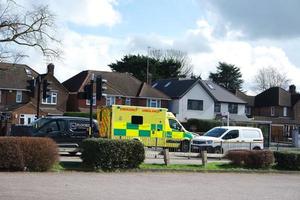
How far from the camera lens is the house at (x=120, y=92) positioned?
71625 millimetres

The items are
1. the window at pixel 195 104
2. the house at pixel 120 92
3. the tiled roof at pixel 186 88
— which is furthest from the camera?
the window at pixel 195 104

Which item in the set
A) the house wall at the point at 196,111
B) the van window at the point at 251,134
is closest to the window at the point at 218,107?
the house wall at the point at 196,111

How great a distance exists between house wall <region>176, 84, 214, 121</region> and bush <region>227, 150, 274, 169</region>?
1936 inches

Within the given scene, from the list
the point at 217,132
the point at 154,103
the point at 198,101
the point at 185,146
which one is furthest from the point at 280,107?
the point at 185,146

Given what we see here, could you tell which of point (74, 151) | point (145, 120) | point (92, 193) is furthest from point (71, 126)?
point (92, 193)

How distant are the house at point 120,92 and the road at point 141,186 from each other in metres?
50.4

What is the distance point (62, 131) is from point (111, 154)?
730 cm

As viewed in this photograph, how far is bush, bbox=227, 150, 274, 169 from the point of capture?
2559cm

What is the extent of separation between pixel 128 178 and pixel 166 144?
49.7 feet

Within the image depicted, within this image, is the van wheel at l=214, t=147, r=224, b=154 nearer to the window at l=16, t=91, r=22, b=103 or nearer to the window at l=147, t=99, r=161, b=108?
the window at l=16, t=91, r=22, b=103

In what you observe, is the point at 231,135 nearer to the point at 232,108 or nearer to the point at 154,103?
the point at 154,103

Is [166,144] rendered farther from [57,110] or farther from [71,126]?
[57,110]

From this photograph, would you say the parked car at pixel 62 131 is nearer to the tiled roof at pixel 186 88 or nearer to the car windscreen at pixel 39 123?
the car windscreen at pixel 39 123

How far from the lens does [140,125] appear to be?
33469mm
